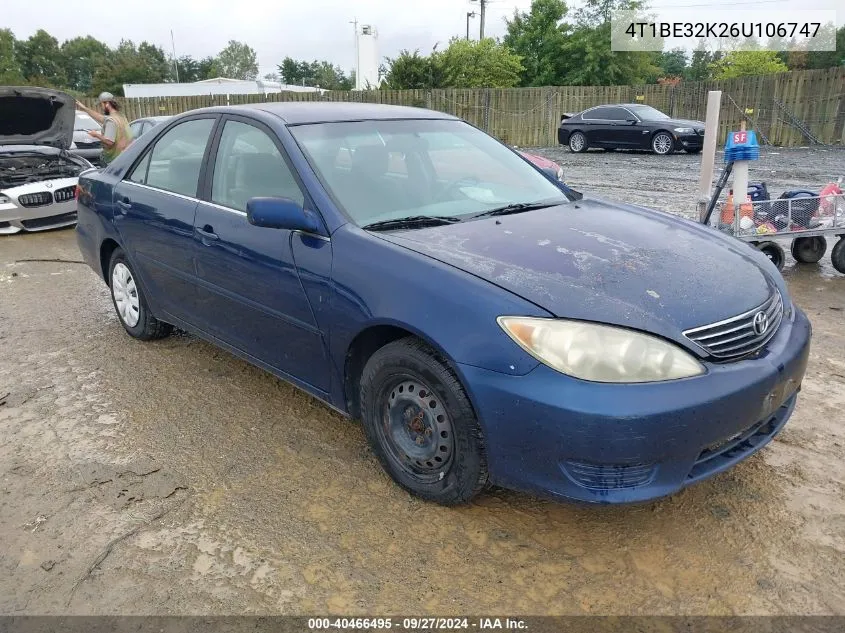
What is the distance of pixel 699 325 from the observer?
2.44 metres

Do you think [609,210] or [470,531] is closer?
[470,531]

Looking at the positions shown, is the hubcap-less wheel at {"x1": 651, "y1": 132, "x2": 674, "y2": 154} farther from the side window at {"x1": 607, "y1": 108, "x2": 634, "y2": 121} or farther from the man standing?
the man standing

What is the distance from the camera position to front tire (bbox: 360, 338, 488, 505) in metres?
2.54

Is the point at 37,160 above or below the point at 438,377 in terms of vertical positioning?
above

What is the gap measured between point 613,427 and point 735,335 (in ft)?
2.22

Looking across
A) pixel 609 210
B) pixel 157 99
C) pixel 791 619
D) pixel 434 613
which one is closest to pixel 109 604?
pixel 434 613

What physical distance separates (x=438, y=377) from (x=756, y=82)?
21347 mm

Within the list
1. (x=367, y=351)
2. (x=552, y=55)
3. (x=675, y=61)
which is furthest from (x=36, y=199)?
(x=675, y=61)

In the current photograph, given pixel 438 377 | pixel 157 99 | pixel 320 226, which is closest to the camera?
pixel 438 377

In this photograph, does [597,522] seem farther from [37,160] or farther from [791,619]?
[37,160]

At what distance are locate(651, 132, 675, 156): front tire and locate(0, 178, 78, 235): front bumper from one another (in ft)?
47.6

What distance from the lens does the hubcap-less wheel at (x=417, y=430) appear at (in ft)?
8.70

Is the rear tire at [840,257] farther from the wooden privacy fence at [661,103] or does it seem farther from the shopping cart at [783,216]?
the wooden privacy fence at [661,103]

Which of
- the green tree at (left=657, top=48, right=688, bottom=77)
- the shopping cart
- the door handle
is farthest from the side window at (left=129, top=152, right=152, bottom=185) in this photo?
the green tree at (left=657, top=48, right=688, bottom=77)
